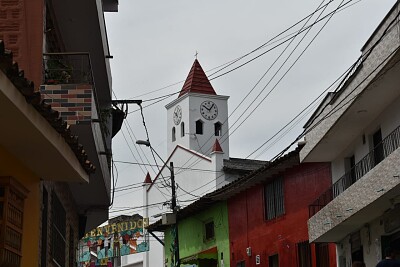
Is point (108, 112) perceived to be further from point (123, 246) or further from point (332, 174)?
point (123, 246)

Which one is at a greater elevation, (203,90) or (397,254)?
(203,90)

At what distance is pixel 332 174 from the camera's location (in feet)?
78.5

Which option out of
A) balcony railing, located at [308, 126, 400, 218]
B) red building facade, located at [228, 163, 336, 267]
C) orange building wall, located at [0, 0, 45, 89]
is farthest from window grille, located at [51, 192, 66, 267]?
red building facade, located at [228, 163, 336, 267]

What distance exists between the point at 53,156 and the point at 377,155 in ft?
41.1

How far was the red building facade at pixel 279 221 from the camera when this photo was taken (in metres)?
25.0

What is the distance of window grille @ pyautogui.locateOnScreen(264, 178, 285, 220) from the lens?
88.9 ft

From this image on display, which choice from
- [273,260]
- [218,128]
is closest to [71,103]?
[273,260]

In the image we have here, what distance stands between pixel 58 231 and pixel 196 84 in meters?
49.2

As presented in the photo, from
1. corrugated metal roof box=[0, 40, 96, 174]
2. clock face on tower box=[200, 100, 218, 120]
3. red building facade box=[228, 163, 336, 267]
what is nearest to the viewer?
corrugated metal roof box=[0, 40, 96, 174]

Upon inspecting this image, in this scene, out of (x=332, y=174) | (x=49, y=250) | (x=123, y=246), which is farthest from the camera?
(x=123, y=246)

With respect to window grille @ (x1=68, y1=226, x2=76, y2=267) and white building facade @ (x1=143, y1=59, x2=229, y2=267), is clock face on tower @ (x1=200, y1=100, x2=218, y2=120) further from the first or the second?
window grille @ (x1=68, y1=226, x2=76, y2=267)

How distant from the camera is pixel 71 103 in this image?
37.8 ft

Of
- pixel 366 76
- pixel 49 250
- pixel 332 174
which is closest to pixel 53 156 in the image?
pixel 49 250

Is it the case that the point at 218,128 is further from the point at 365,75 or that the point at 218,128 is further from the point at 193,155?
the point at 365,75
